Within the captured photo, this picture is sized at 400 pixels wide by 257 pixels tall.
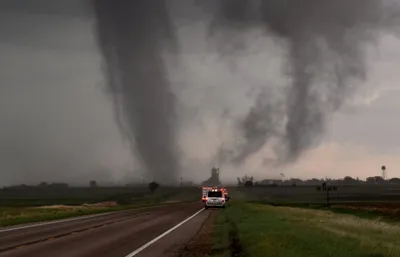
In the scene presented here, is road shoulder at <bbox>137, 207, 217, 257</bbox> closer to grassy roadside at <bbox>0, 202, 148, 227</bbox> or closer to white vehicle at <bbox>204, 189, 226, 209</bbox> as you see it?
grassy roadside at <bbox>0, 202, 148, 227</bbox>

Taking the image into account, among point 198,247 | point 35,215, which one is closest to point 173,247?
point 198,247

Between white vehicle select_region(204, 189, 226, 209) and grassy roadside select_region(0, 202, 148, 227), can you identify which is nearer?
grassy roadside select_region(0, 202, 148, 227)

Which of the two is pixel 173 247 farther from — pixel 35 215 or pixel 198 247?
pixel 35 215

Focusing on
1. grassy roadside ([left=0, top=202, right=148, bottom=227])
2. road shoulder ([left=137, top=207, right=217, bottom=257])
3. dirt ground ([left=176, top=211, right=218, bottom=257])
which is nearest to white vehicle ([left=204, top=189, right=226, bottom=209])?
grassy roadside ([left=0, top=202, right=148, bottom=227])

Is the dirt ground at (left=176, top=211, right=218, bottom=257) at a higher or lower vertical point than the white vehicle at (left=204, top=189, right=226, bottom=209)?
lower

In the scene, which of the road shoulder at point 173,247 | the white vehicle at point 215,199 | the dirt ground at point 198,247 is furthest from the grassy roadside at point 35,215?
the dirt ground at point 198,247

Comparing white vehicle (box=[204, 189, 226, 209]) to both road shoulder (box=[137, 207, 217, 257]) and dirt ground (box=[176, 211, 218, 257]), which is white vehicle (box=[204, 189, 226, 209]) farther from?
dirt ground (box=[176, 211, 218, 257])

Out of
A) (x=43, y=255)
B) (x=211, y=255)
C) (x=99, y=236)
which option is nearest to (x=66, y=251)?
(x=43, y=255)

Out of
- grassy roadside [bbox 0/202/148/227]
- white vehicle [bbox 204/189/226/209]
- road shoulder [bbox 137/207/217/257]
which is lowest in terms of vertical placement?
road shoulder [bbox 137/207/217/257]

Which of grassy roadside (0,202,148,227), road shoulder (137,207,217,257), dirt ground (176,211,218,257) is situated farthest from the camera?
grassy roadside (0,202,148,227)

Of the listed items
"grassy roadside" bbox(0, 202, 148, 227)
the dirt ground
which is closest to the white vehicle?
"grassy roadside" bbox(0, 202, 148, 227)

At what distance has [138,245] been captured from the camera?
908 inches

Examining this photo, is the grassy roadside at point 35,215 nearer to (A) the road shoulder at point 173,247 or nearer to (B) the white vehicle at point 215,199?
(B) the white vehicle at point 215,199

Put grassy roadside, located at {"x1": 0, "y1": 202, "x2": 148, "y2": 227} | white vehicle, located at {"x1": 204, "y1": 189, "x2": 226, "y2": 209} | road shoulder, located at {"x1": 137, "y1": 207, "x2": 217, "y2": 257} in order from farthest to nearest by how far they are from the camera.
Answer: white vehicle, located at {"x1": 204, "y1": 189, "x2": 226, "y2": 209}, grassy roadside, located at {"x1": 0, "y1": 202, "x2": 148, "y2": 227}, road shoulder, located at {"x1": 137, "y1": 207, "x2": 217, "y2": 257}
